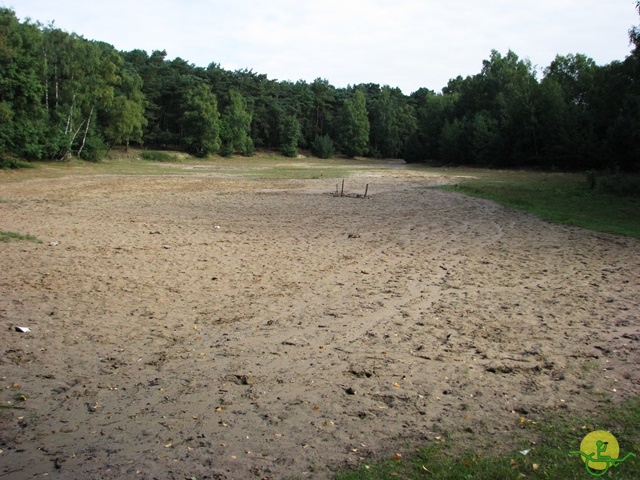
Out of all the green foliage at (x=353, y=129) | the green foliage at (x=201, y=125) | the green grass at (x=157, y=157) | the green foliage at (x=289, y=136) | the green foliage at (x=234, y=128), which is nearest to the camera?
the green grass at (x=157, y=157)

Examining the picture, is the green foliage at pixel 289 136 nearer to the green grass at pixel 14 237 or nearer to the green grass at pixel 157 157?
the green grass at pixel 157 157

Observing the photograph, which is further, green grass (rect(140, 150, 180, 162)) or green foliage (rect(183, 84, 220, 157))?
green foliage (rect(183, 84, 220, 157))

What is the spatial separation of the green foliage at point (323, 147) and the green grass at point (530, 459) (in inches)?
3573

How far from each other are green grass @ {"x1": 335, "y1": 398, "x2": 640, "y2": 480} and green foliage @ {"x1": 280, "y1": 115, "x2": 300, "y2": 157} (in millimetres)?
86452

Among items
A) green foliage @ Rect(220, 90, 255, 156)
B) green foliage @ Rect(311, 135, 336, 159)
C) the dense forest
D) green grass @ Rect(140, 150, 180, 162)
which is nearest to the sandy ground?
the dense forest

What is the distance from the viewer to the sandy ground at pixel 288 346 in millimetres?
4715

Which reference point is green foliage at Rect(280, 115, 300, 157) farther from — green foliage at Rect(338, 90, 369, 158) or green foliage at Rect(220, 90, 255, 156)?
green foliage at Rect(338, 90, 369, 158)

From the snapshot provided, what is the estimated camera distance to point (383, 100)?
350 feet

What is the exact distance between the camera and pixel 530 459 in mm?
4250

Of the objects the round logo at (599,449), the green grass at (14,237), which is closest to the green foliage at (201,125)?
the green grass at (14,237)

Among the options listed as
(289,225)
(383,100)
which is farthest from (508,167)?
(289,225)
